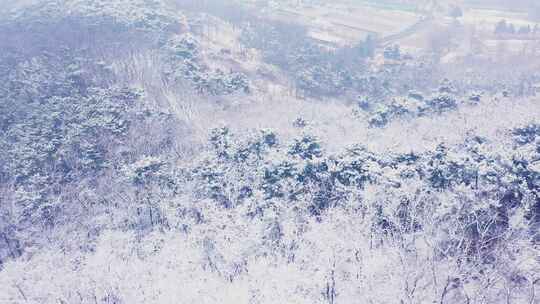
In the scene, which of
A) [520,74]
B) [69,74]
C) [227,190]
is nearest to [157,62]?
[69,74]

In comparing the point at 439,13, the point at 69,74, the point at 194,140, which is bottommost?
the point at 194,140

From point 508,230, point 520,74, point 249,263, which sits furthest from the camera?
point 520,74

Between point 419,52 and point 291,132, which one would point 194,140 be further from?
point 419,52

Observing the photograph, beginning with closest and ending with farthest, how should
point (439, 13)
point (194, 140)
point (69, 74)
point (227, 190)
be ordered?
1. point (227, 190)
2. point (194, 140)
3. point (69, 74)
4. point (439, 13)

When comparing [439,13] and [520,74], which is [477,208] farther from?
[439,13]

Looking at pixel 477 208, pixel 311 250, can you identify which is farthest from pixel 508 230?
pixel 311 250

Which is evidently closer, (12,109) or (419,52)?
(12,109)

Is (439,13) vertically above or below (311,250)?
above
